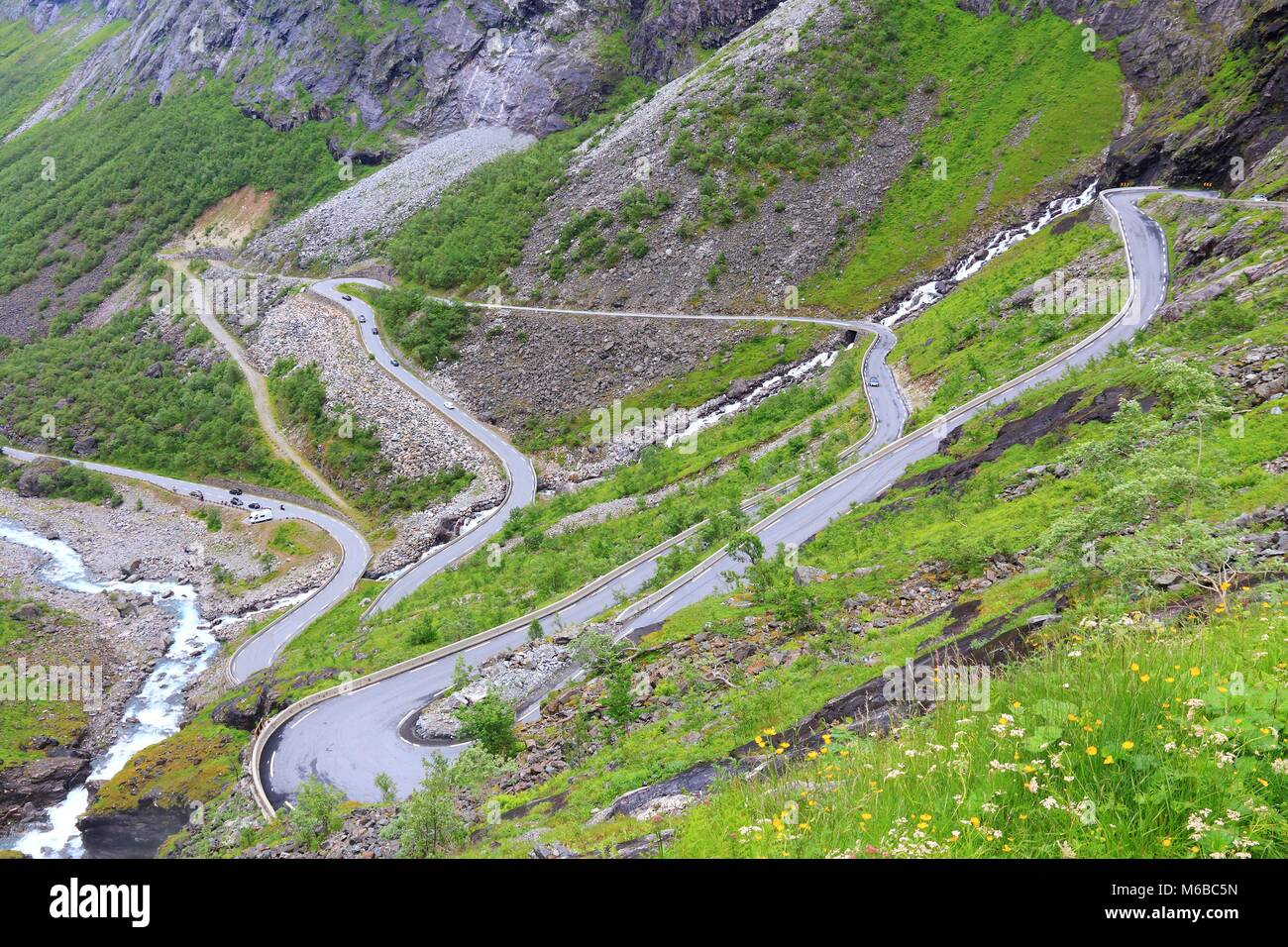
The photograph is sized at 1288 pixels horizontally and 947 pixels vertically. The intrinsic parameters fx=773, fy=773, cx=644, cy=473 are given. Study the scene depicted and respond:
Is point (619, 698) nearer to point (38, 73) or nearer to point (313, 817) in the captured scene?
point (313, 817)

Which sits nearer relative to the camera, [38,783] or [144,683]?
[38,783]

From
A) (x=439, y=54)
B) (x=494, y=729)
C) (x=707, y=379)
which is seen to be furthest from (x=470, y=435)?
(x=439, y=54)

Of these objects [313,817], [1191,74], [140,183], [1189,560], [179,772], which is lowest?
[179,772]

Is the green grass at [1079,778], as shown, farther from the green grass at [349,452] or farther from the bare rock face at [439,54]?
the bare rock face at [439,54]

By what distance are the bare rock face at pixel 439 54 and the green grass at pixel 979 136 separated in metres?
31.4

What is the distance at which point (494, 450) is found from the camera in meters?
60.1

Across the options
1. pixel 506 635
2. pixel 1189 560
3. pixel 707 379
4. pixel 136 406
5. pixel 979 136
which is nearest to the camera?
pixel 1189 560

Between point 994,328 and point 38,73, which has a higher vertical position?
point 38,73

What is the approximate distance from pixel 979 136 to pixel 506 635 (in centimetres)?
6712

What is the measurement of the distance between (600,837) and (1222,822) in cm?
635

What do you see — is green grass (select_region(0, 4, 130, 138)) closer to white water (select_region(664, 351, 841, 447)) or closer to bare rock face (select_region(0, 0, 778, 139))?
bare rock face (select_region(0, 0, 778, 139))

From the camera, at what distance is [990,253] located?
62156 mm
